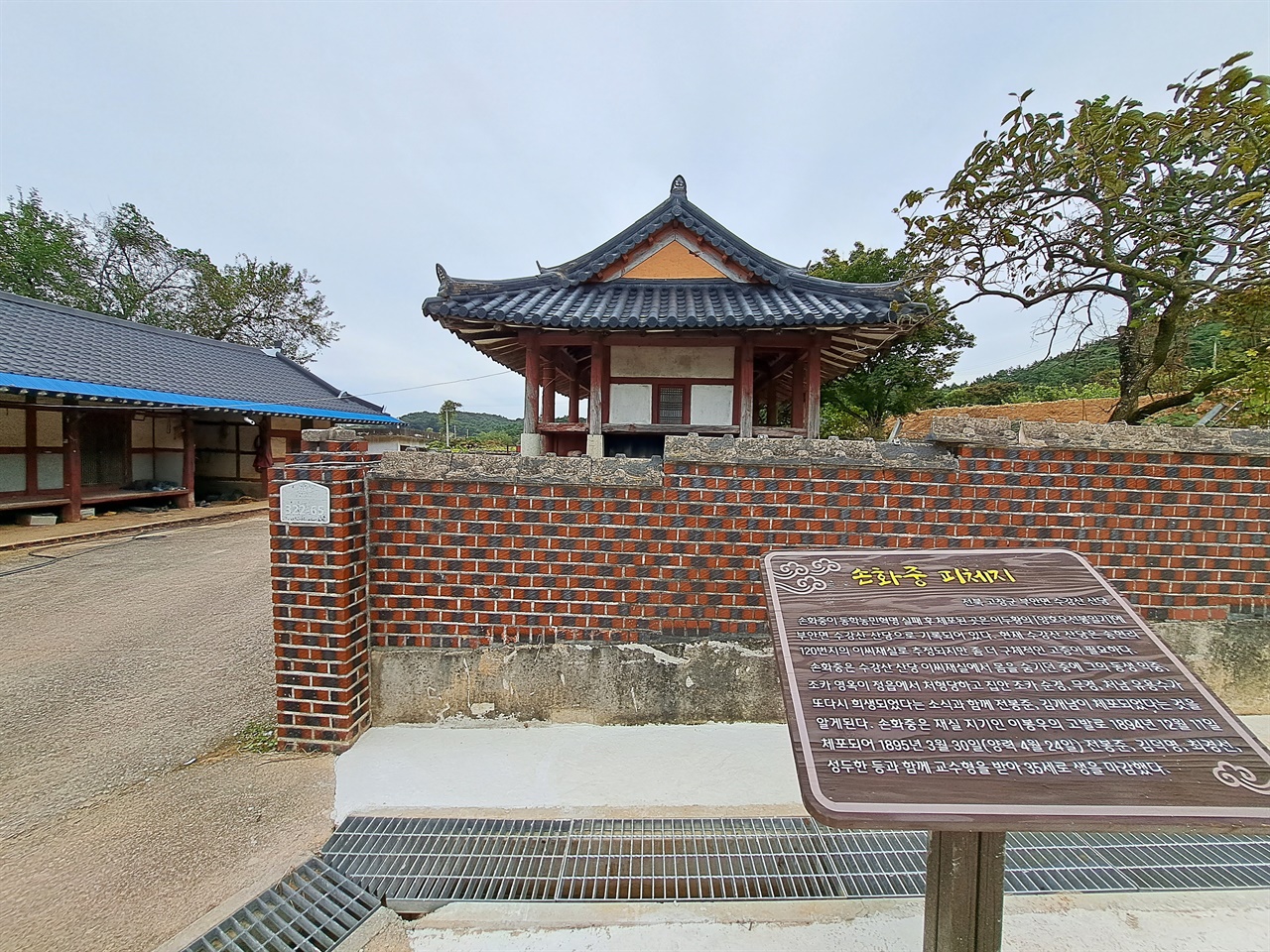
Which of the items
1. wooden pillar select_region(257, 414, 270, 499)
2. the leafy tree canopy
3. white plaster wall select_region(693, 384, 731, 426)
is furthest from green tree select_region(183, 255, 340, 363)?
white plaster wall select_region(693, 384, 731, 426)

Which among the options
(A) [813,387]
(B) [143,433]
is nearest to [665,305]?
(A) [813,387]

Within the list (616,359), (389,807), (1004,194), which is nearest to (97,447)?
(616,359)

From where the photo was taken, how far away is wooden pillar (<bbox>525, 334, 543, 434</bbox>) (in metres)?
6.09

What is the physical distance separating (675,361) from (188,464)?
12766 millimetres

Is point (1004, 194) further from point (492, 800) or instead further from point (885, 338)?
point (492, 800)

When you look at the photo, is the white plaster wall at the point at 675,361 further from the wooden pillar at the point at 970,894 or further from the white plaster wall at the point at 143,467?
the white plaster wall at the point at 143,467

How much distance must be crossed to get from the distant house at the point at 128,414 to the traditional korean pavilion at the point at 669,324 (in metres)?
8.37

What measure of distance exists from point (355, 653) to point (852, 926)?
277 cm

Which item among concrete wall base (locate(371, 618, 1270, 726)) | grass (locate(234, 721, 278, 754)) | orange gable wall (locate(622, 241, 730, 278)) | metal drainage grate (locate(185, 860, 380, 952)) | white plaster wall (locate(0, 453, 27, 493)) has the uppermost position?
orange gable wall (locate(622, 241, 730, 278))

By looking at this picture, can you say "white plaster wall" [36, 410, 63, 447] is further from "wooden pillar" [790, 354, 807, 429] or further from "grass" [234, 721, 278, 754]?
"wooden pillar" [790, 354, 807, 429]

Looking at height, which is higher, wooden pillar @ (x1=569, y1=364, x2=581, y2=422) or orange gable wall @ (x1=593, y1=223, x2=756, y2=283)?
orange gable wall @ (x1=593, y1=223, x2=756, y2=283)

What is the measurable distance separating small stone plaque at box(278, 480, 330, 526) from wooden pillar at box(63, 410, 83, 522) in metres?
11.2

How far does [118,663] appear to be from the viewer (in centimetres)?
421

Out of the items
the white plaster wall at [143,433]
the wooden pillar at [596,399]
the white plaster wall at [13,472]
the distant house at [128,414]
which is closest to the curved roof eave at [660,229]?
the wooden pillar at [596,399]
